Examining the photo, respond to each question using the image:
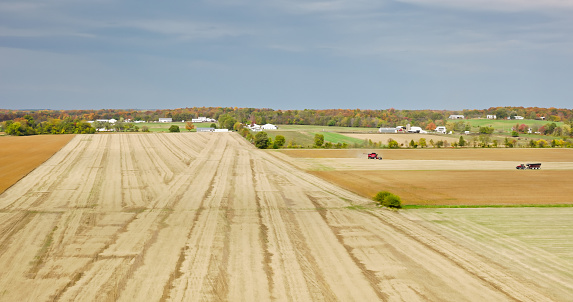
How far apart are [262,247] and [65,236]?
1301 centimetres

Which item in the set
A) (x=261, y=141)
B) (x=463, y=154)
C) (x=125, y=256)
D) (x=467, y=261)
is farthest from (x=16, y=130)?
(x=467, y=261)

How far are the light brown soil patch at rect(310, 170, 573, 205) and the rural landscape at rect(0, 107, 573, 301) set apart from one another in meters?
0.24

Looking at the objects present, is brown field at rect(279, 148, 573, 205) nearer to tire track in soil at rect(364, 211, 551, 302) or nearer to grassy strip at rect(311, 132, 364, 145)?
tire track in soil at rect(364, 211, 551, 302)

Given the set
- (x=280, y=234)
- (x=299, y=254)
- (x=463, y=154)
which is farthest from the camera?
(x=463, y=154)

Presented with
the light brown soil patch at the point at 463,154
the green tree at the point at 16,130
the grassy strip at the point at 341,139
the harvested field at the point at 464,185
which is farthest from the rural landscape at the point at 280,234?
the green tree at the point at 16,130

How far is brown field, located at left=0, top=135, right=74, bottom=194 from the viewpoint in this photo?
55.8 meters

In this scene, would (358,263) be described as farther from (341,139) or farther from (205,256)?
(341,139)

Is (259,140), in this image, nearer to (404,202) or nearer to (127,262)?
(404,202)

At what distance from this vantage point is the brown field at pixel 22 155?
55.8m

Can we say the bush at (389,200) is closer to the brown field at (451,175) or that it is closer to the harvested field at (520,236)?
the harvested field at (520,236)

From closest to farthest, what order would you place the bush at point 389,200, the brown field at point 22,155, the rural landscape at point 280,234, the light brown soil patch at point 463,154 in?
the rural landscape at point 280,234 < the bush at point 389,200 < the brown field at point 22,155 < the light brown soil patch at point 463,154

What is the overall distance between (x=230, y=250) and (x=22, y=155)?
6338 cm

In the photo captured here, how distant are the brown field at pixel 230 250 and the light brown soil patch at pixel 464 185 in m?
6.25

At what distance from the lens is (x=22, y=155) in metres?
75.8
